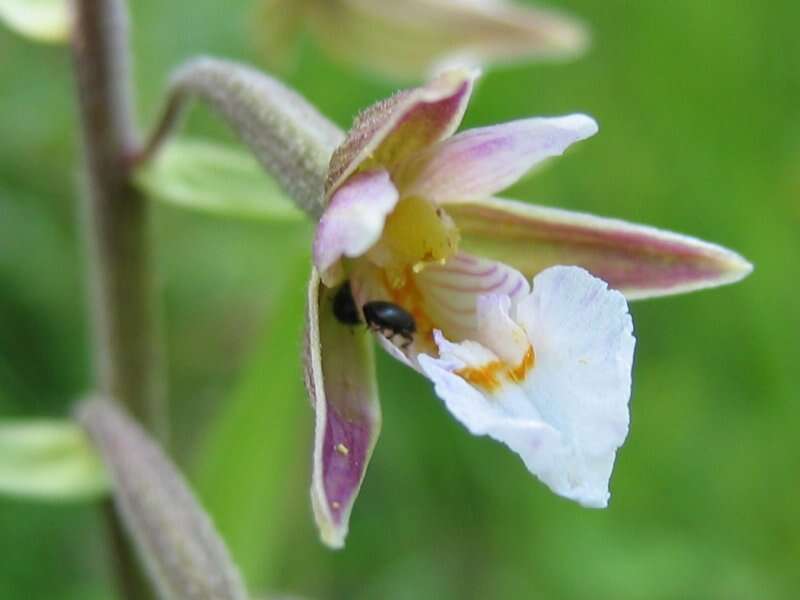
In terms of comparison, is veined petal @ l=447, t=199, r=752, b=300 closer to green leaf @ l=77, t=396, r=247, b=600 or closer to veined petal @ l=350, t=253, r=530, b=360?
veined petal @ l=350, t=253, r=530, b=360

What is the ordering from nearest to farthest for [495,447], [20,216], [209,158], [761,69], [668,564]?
[209,158], [668,564], [495,447], [761,69], [20,216]

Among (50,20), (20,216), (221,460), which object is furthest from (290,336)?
(20,216)

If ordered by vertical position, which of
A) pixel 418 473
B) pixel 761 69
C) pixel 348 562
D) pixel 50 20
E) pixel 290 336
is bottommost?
pixel 348 562

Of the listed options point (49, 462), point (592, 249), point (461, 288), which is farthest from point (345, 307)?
point (49, 462)

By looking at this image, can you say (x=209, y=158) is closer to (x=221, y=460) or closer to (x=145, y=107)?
(x=221, y=460)

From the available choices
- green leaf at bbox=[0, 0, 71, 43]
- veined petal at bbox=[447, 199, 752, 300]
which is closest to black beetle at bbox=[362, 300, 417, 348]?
veined petal at bbox=[447, 199, 752, 300]

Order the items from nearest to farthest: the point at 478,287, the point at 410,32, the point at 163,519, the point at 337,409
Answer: the point at 337,409
the point at 478,287
the point at 163,519
the point at 410,32

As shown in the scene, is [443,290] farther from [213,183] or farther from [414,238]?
[213,183]
